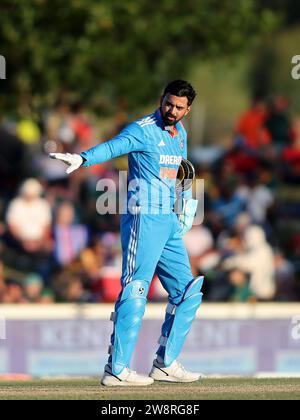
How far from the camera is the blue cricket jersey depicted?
8430mm

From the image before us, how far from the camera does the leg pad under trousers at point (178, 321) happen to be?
28.5 feet

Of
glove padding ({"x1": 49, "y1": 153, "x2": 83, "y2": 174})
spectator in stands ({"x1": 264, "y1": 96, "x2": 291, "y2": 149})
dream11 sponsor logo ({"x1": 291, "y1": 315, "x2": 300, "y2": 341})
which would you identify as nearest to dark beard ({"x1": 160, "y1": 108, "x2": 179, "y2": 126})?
glove padding ({"x1": 49, "y1": 153, "x2": 83, "y2": 174})

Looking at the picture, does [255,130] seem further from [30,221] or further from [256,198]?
[30,221]

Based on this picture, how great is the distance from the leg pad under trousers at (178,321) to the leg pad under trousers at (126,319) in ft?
1.17

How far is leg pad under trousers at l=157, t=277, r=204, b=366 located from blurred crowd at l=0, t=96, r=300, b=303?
5881 millimetres

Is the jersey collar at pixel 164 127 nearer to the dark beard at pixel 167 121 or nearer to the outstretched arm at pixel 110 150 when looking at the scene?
the dark beard at pixel 167 121

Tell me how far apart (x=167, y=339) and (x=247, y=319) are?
4.93m

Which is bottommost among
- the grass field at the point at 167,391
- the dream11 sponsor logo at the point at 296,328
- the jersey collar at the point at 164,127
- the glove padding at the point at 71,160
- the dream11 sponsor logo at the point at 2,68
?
the grass field at the point at 167,391

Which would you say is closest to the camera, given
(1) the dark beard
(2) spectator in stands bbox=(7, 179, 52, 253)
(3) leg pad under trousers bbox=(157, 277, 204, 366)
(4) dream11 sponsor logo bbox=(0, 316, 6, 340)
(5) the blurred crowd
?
(1) the dark beard

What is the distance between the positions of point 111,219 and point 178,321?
7940 mm

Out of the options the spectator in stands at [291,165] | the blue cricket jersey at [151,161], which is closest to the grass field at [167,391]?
the blue cricket jersey at [151,161]

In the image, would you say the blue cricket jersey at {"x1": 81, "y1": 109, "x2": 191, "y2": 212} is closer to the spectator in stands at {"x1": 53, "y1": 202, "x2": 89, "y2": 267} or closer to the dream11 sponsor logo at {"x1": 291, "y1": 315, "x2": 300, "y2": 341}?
the dream11 sponsor logo at {"x1": 291, "y1": 315, "x2": 300, "y2": 341}

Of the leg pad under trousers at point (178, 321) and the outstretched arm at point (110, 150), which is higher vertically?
the outstretched arm at point (110, 150)
